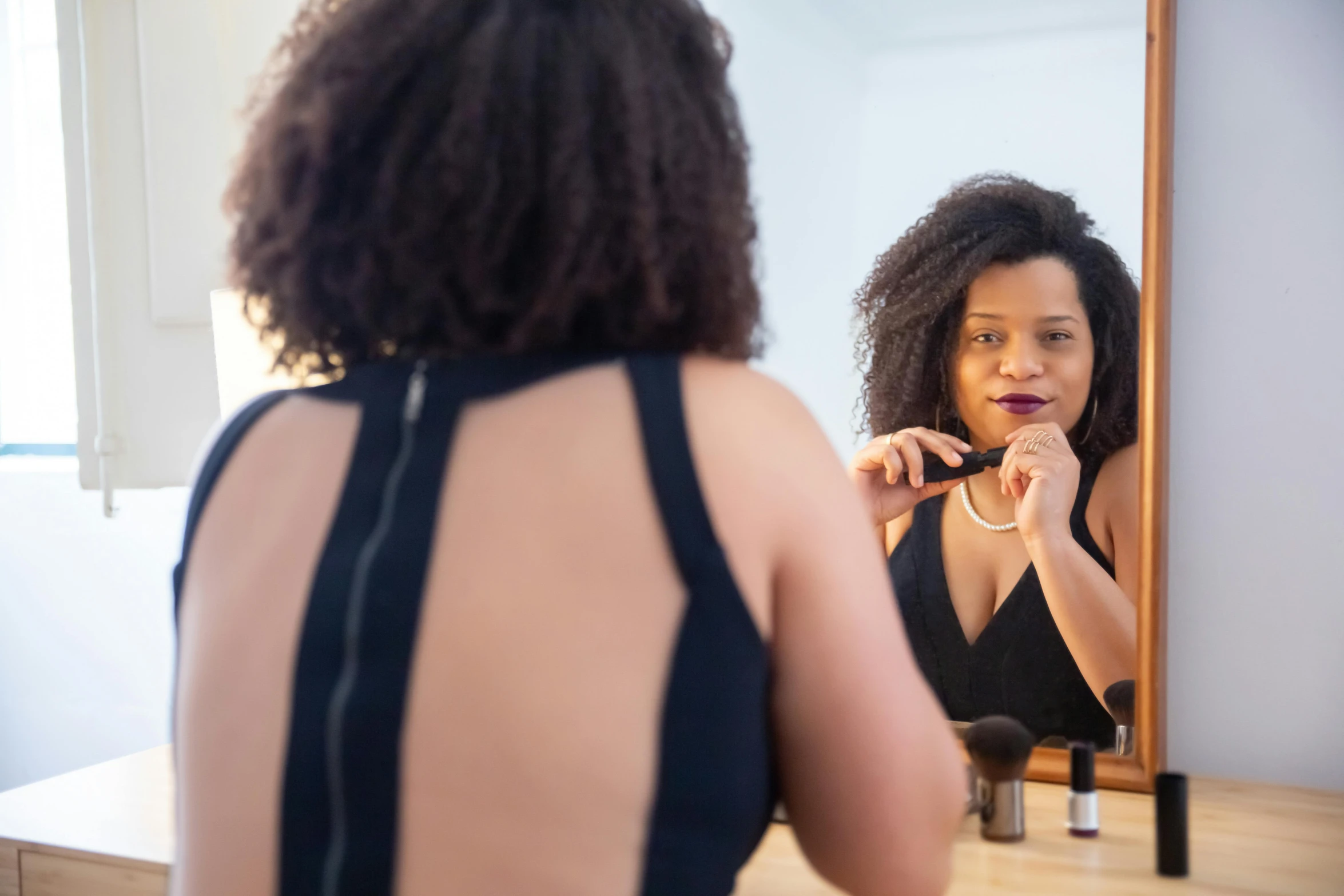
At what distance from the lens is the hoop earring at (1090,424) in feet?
4.18

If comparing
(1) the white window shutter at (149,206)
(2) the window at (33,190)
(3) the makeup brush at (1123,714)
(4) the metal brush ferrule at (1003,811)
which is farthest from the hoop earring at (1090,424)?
(2) the window at (33,190)

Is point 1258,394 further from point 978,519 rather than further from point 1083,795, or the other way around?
point 1083,795

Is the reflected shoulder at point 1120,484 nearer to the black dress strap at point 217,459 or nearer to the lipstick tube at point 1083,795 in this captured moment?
the lipstick tube at point 1083,795

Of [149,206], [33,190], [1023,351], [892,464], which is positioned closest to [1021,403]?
[1023,351]

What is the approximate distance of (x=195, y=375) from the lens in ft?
6.28

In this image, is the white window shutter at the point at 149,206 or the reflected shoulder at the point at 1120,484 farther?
the white window shutter at the point at 149,206

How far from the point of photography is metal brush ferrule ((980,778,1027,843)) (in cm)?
113

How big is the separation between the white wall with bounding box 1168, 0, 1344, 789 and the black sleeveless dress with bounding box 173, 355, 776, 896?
86 centimetres

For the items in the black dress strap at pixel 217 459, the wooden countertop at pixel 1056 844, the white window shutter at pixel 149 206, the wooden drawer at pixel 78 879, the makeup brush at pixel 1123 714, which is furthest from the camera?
the white window shutter at pixel 149 206

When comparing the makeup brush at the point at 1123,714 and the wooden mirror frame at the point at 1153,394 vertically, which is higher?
the wooden mirror frame at the point at 1153,394

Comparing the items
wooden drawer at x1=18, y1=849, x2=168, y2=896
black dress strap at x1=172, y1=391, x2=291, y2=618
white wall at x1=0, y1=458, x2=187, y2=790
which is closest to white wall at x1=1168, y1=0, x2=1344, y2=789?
black dress strap at x1=172, y1=391, x2=291, y2=618

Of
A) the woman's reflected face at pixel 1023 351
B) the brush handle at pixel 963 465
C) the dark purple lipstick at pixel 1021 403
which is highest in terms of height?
the woman's reflected face at pixel 1023 351

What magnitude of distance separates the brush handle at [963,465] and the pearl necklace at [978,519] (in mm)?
16

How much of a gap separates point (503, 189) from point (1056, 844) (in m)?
0.86
